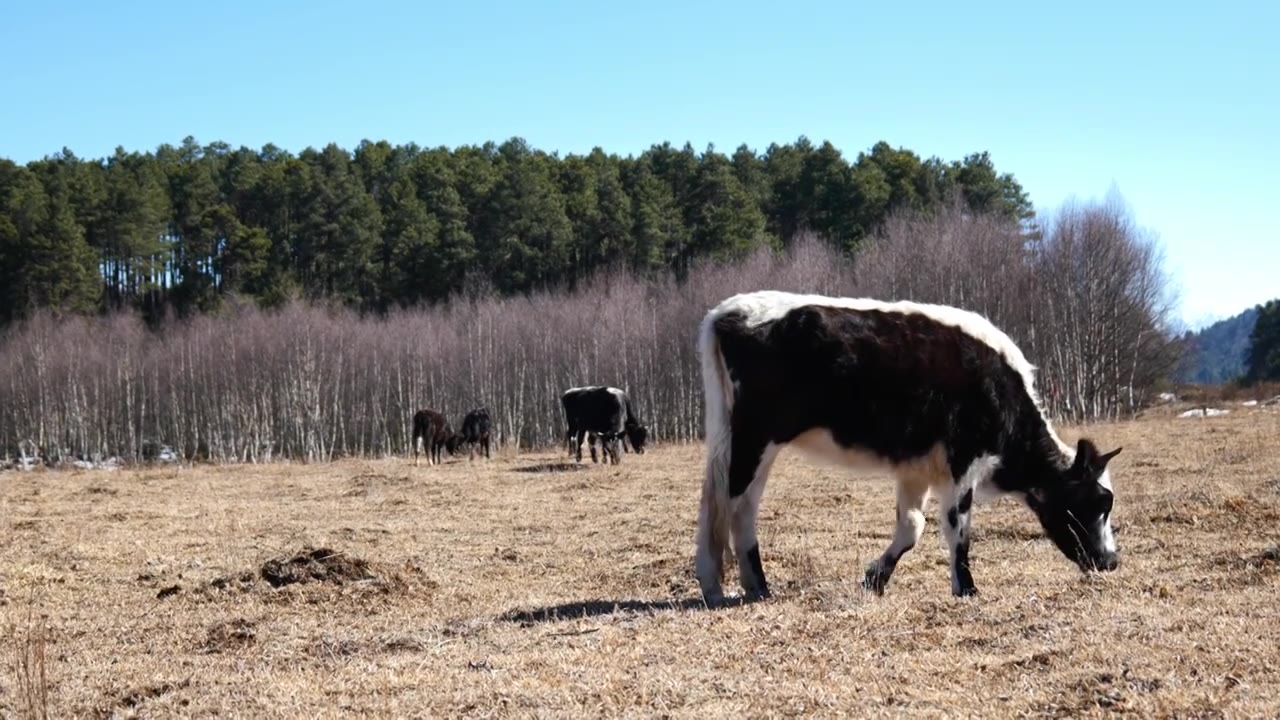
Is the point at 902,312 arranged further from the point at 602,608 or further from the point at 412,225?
the point at 412,225

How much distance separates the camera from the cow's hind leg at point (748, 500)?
9008mm

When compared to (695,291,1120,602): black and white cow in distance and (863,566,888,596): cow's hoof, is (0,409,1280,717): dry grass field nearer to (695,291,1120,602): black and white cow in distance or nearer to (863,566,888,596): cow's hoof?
(863,566,888,596): cow's hoof

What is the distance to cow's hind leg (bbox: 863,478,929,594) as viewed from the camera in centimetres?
933

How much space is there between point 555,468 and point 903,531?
71.5ft

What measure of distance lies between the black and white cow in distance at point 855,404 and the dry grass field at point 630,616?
2.13ft

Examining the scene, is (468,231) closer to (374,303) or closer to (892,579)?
(374,303)

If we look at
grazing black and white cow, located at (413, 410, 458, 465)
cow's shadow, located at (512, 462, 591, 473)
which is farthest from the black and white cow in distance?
grazing black and white cow, located at (413, 410, 458, 465)

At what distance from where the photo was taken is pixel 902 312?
9398mm

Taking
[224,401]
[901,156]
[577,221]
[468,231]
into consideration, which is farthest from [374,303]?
[901,156]

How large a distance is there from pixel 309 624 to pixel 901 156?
6945 centimetres

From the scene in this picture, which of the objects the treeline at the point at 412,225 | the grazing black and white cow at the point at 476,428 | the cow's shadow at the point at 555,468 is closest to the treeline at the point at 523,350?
the treeline at the point at 412,225

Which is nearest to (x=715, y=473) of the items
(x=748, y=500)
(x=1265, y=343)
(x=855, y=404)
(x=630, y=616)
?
(x=748, y=500)

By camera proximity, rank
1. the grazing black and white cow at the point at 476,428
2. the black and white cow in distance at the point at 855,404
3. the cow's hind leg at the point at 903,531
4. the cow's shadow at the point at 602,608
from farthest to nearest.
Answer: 1. the grazing black and white cow at the point at 476,428
2. the cow's hind leg at the point at 903,531
3. the black and white cow in distance at the point at 855,404
4. the cow's shadow at the point at 602,608

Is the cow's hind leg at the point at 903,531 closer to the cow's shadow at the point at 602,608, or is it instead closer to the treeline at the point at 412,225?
the cow's shadow at the point at 602,608
